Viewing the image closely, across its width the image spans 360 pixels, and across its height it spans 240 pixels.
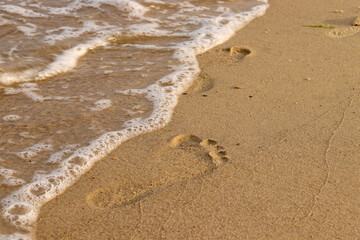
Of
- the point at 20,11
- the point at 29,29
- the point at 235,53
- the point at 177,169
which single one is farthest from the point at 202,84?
the point at 20,11

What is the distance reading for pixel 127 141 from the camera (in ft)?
9.84

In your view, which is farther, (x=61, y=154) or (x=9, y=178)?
(x=61, y=154)

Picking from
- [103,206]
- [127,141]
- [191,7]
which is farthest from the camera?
[191,7]

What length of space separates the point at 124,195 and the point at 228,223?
64cm

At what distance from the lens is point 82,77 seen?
3.98 m

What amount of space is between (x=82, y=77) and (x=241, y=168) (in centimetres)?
198

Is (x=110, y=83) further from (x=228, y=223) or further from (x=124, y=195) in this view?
(x=228, y=223)

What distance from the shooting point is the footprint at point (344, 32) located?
15.3 ft

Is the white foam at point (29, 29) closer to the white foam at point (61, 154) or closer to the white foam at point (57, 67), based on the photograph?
the white foam at point (57, 67)

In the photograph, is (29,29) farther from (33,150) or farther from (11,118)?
(33,150)

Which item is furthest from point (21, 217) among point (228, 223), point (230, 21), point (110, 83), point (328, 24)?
point (328, 24)

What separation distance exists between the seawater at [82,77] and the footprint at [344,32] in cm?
106

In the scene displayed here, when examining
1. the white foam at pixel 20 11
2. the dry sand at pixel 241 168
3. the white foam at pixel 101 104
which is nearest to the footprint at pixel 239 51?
the dry sand at pixel 241 168

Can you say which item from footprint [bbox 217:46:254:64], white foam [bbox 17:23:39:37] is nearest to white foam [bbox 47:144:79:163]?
footprint [bbox 217:46:254:64]
